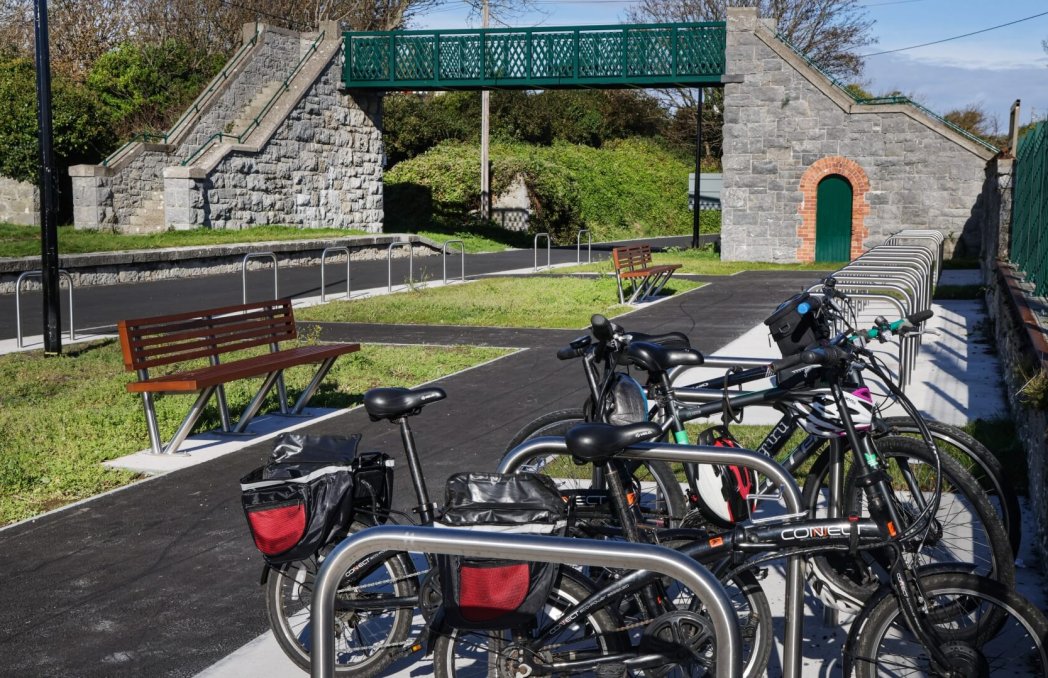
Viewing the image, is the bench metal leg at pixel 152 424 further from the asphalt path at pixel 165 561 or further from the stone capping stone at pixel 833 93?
the stone capping stone at pixel 833 93

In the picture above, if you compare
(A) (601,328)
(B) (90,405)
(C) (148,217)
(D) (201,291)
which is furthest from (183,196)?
(A) (601,328)

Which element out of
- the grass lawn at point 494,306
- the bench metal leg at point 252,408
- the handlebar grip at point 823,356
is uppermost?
the handlebar grip at point 823,356

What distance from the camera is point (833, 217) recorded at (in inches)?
1144

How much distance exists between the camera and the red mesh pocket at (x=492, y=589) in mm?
3211

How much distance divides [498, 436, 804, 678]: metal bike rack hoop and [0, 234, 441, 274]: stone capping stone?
1700cm

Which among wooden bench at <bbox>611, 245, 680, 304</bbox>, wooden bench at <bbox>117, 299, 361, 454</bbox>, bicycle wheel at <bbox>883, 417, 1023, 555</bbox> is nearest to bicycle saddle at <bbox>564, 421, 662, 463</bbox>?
bicycle wheel at <bbox>883, 417, 1023, 555</bbox>

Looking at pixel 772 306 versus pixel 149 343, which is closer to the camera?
pixel 149 343

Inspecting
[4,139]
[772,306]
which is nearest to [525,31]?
[4,139]

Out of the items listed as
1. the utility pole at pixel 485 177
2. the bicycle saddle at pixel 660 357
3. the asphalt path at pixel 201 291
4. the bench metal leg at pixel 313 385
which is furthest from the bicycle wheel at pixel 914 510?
the utility pole at pixel 485 177

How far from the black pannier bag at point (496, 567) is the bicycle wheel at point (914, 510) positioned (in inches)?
47.1

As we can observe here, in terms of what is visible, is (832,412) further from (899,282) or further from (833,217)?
(833,217)

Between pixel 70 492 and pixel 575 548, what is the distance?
517 centimetres

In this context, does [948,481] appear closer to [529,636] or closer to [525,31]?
[529,636]

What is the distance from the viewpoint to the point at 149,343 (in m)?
8.08
